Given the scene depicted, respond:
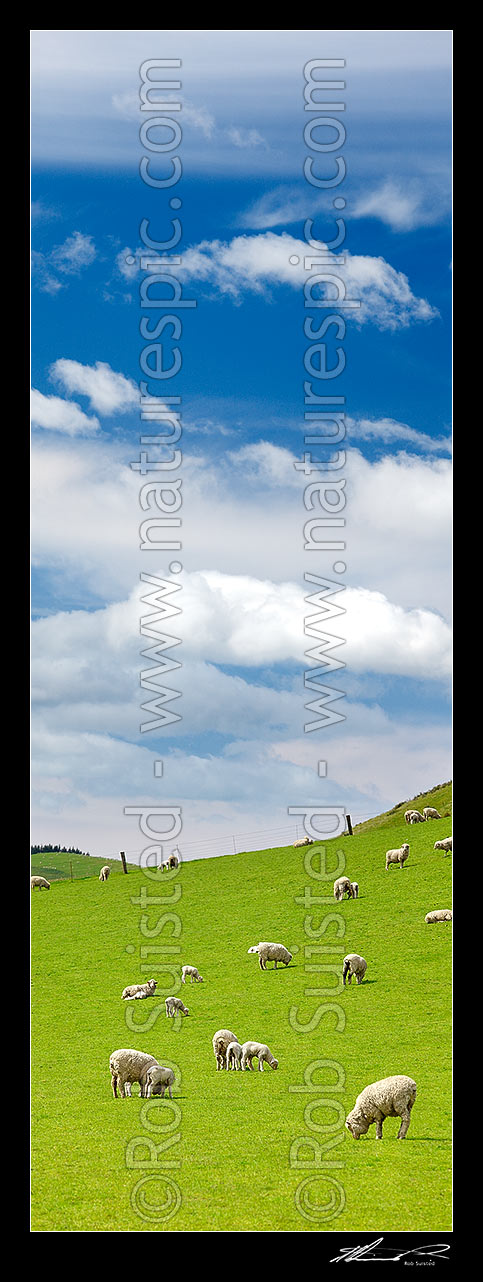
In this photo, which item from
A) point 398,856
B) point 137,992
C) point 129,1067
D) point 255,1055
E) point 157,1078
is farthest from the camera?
point 398,856

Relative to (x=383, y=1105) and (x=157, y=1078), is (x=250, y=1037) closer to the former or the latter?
(x=157, y=1078)

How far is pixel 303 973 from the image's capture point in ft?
106

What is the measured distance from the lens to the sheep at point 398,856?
43.8 metres

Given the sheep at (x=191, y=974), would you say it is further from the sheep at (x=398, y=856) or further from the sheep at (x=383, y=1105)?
the sheep at (x=383, y=1105)

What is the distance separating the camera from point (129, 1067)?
19375 mm

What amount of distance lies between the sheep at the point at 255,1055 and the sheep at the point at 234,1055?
0.11 meters

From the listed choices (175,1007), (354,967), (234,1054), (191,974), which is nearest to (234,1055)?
(234,1054)

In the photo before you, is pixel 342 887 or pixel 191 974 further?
pixel 342 887

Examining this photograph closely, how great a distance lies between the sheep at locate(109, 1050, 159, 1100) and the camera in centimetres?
1908

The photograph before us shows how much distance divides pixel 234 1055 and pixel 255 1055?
54cm

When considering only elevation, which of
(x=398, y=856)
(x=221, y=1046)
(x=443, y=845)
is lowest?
(x=221, y=1046)
